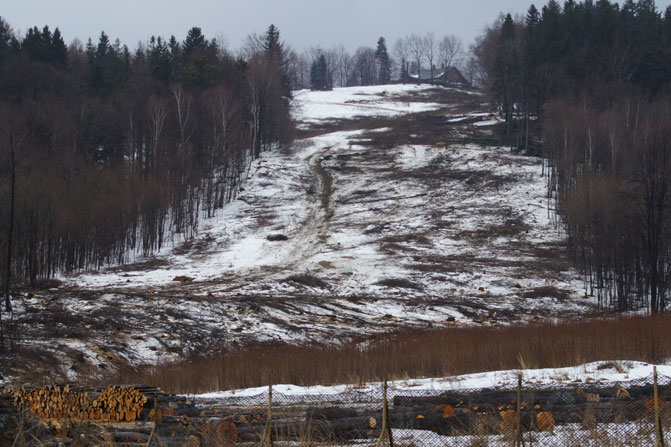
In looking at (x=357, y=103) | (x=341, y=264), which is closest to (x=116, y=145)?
(x=341, y=264)

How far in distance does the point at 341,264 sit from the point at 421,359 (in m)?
21.7

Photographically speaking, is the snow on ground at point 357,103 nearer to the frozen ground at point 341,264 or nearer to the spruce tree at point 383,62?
the frozen ground at point 341,264

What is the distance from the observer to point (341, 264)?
36.8 meters

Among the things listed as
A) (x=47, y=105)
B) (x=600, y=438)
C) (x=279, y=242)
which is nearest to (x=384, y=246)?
(x=279, y=242)

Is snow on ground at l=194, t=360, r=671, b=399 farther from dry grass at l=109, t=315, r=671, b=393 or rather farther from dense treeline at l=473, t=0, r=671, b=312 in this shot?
dense treeline at l=473, t=0, r=671, b=312

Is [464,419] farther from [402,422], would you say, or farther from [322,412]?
[322,412]

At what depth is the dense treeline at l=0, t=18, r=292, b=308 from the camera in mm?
32688

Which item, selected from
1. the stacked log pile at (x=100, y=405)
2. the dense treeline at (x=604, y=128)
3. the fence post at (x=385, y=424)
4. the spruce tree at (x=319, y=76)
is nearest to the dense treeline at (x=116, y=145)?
the stacked log pile at (x=100, y=405)

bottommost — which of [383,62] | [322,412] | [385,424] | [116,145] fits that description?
[322,412]

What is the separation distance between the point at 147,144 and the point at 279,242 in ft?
57.6

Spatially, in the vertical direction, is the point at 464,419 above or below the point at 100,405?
below

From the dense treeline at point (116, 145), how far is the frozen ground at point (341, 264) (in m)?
2.69

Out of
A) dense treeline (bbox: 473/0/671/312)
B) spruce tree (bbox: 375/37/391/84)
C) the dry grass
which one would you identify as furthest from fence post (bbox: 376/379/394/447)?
spruce tree (bbox: 375/37/391/84)

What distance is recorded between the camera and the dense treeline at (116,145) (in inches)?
1287
